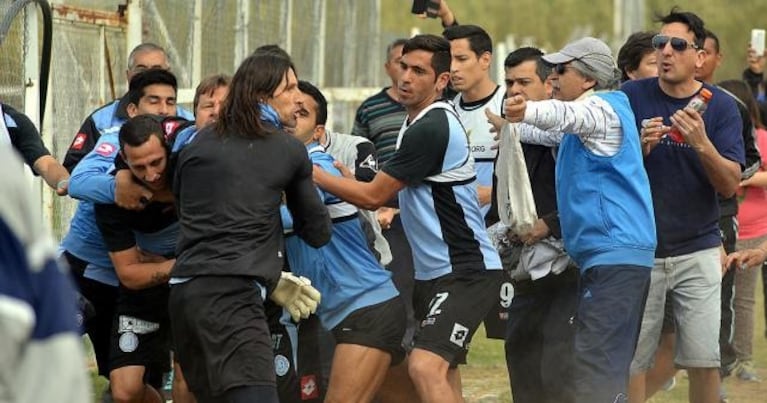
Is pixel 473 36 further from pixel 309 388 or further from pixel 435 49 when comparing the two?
pixel 309 388

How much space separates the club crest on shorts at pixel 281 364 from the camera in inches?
298

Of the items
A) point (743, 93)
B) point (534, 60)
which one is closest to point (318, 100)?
point (534, 60)

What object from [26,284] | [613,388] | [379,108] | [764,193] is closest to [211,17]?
[379,108]

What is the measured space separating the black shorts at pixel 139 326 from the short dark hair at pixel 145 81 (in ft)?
3.78

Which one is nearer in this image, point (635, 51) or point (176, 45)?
point (635, 51)

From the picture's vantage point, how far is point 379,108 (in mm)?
10742

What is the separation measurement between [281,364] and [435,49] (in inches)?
70.2

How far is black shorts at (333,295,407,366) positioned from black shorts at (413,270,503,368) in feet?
0.40

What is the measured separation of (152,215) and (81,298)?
0.58 metres

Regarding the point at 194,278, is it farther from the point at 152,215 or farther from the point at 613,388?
the point at 613,388

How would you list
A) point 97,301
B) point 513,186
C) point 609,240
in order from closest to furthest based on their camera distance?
point 609,240 < point 513,186 < point 97,301

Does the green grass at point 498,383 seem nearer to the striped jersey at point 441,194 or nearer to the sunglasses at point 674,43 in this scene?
the striped jersey at point 441,194

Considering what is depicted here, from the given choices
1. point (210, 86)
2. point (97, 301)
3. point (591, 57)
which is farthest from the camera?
point (97, 301)

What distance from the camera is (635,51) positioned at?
9.19 metres
